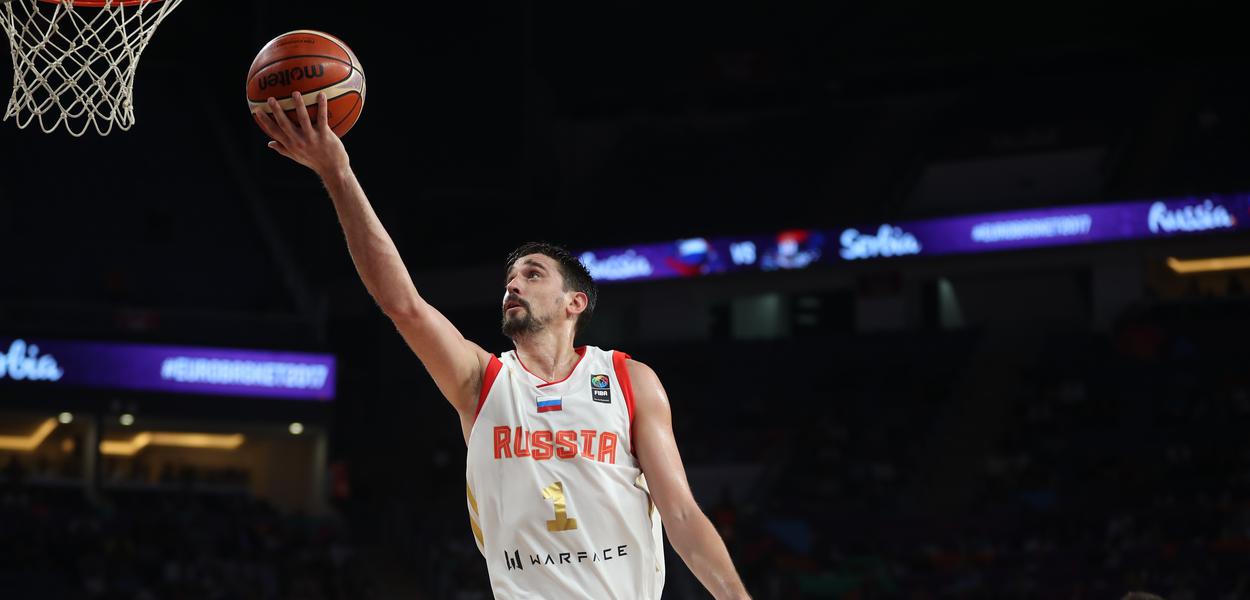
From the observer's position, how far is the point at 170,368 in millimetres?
22969

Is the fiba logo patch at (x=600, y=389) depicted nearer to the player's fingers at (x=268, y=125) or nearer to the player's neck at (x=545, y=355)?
the player's neck at (x=545, y=355)

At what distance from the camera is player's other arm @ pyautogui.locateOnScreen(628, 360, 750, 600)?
153 inches

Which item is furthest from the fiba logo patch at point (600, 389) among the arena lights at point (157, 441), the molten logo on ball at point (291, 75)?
the arena lights at point (157, 441)

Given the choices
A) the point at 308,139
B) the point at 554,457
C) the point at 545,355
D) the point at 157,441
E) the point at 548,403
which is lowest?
the point at 554,457

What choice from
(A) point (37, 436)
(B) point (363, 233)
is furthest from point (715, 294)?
(B) point (363, 233)

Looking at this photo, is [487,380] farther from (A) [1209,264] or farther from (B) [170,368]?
(A) [1209,264]

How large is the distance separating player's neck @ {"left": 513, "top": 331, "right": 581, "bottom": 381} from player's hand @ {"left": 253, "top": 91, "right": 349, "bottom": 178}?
79cm

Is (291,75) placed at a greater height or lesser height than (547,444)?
greater

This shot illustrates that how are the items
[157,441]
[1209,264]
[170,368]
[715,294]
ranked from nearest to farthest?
[170,368], [1209,264], [157,441], [715,294]

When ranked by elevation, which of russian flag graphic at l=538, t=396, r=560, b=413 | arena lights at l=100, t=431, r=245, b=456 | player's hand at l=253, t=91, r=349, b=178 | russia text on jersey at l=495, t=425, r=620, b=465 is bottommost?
russia text on jersey at l=495, t=425, r=620, b=465

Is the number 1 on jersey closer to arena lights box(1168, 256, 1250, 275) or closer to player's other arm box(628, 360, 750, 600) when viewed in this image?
player's other arm box(628, 360, 750, 600)

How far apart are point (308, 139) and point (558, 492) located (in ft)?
3.78

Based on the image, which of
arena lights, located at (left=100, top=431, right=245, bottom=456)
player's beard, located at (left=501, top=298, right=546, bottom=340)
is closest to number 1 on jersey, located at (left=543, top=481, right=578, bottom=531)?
player's beard, located at (left=501, top=298, right=546, bottom=340)

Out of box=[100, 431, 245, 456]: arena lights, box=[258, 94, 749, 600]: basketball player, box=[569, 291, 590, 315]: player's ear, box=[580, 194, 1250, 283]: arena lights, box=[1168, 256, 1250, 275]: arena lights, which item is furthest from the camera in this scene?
box=[100, 431, 245, 456]: arena lights
